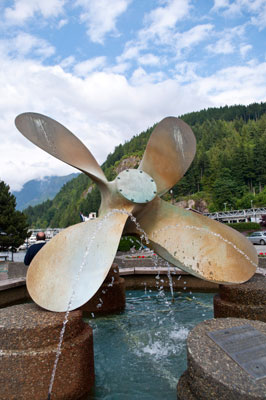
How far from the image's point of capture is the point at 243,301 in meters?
4.14

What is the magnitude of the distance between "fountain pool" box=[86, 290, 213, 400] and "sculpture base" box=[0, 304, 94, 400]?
0.41m

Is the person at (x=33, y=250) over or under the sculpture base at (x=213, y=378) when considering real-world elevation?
over

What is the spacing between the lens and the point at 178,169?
535 cm

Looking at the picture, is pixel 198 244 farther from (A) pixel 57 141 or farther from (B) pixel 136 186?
(A) pixel 57 141

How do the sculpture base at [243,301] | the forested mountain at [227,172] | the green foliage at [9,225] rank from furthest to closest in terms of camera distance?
the forested mountain at [227,172] → the green foliage at [9,225] → the sculpture base at [243,301]

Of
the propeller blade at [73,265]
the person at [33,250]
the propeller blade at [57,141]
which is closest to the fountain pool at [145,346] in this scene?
the propeller blade at [73,265]

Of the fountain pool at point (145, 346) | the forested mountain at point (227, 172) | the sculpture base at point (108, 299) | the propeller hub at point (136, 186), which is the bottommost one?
the fountain pool at point (145, 346)

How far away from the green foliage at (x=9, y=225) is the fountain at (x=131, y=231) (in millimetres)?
19315

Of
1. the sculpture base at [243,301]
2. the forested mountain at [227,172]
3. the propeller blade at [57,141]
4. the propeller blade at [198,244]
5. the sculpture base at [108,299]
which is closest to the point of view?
the sculpture base at [243,301]

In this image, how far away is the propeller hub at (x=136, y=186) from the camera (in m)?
4.77

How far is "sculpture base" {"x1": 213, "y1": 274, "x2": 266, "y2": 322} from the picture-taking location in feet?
13.2

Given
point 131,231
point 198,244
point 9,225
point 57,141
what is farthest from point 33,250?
point 9,225

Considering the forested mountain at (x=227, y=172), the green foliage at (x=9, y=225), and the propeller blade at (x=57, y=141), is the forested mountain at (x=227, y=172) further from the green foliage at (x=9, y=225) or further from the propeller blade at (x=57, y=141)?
the propeller blade at (x=57, y=141)

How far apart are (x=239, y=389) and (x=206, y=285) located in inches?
217
